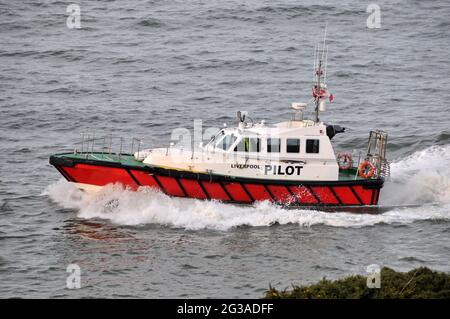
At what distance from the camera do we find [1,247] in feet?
83.4

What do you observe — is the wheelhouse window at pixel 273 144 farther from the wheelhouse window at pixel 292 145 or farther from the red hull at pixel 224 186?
the red hull at pixel 224 186

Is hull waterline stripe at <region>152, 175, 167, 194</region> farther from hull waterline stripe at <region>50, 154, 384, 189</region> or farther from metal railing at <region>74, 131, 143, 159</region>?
metal railing at <region>74, 131, 143, 159</region>

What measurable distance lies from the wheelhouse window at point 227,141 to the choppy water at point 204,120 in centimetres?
204

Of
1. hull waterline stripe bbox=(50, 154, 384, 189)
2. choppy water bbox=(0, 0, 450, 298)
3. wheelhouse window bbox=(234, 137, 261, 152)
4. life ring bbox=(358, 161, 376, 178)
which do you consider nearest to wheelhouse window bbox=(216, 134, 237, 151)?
wheelhouse window bbox=(234, 137, 261, 152)

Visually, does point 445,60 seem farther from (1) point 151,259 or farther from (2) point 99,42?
(1) point 151,259

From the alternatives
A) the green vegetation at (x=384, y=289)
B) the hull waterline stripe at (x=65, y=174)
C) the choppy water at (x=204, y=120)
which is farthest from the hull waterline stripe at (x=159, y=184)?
the green vegetation at (x=384, y=289)

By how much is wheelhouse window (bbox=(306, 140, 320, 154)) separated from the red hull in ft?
3.45

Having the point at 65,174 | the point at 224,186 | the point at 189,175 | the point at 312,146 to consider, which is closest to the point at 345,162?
the point at 312,146

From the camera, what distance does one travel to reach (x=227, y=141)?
27891 mm

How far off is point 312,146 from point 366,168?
2069mm

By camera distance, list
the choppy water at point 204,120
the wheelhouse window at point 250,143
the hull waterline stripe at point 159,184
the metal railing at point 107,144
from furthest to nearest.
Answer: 1. the metal railing at point 107,144
2. the wheelhouse window at point 250,143
3. the hull waterline stripe at point 159,184
4. the choppy water at point 204,120

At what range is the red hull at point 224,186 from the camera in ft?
88.7
